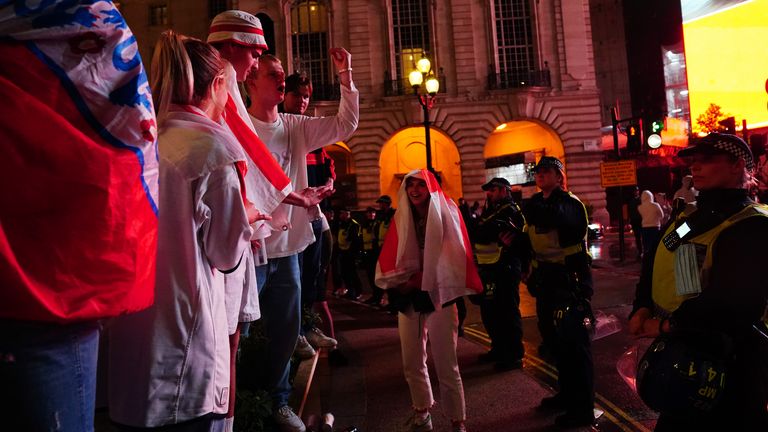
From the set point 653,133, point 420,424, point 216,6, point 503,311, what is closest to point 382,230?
point 503,311

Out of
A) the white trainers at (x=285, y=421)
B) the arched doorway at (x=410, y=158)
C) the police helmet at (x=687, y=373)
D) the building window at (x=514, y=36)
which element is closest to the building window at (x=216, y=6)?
the arched doorway at (x=410, y=158)

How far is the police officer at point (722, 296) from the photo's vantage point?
2.70 meters

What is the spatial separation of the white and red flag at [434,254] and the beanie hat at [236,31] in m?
1.99

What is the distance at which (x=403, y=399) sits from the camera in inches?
225

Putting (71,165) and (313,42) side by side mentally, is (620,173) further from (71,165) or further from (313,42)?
(313,42)

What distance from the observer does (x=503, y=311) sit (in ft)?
23.5

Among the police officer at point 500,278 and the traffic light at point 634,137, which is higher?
the traffic light at point 634,137

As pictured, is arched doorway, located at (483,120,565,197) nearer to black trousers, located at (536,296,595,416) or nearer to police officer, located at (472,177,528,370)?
police officer, located at (472,177,528,370)

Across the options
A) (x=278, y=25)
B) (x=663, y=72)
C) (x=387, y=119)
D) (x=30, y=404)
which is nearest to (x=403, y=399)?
(x=30, y=404)

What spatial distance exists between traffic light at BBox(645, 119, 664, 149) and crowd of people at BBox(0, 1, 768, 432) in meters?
13.0

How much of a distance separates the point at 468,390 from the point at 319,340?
5.52 ft

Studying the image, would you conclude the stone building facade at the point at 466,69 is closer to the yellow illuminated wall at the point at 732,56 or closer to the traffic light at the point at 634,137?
the yellow illuminated wall at the point at 732,56

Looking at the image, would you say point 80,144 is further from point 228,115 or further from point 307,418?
point 307,418

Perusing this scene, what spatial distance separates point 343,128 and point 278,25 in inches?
1168
